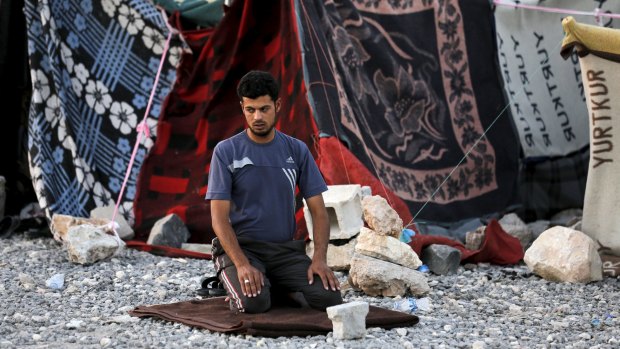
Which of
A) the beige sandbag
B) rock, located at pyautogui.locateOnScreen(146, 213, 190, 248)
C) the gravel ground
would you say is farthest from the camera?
rock, located at pyautogui.locateOnScreen(146, 213, 190, 248)

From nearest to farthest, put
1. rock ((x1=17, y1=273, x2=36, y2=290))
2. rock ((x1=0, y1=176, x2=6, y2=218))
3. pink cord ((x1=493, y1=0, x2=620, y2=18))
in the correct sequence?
rock ((x1=17, y1=273, x2=36, y2=290)), pink cord ((x1=493, y1=0, x2=620, y2=18)), rock ((x1=0, y1=176, x2=6, y2=218))

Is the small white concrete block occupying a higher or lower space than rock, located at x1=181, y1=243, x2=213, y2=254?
higher

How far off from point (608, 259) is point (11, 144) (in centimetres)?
436

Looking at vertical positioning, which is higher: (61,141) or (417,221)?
(61,141)

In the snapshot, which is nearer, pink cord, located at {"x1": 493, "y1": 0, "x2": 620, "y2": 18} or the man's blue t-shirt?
the man's blue t-shirt

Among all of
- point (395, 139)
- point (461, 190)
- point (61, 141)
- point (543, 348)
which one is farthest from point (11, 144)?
point (543, 348)

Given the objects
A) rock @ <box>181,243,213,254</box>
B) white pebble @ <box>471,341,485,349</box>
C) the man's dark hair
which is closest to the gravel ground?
white pebble @ <box>471,341,485,349</box>

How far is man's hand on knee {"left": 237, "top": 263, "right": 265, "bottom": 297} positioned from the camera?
4.27 meters

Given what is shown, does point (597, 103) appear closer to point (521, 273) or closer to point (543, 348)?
point (521, 273)

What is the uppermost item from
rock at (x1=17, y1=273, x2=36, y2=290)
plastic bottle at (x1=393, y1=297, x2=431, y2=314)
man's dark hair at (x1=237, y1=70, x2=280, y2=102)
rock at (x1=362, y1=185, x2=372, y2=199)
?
man's dark hair at (x1=237, y1=70, x2=280, y2=102)

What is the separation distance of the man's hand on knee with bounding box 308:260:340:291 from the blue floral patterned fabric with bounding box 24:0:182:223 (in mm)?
2910

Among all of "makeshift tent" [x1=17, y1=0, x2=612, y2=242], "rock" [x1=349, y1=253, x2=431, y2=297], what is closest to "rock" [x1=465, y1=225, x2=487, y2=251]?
"makeshift tent" [x1=17, y1=0, x2=612, y2=242]

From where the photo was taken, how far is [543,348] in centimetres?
399

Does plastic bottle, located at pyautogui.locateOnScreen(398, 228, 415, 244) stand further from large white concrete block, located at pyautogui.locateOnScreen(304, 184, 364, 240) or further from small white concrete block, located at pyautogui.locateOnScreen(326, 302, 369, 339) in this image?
small white concrete block, located at pyautogui.locateOnScreen(326, 302, 369, 339)
